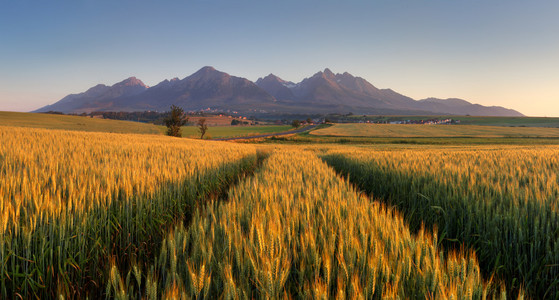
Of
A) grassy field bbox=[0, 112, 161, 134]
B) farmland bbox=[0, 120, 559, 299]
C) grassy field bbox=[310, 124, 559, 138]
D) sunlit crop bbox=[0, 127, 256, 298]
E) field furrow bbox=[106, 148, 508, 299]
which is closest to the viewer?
field furrow bbox=[106, 148, 508, 299]

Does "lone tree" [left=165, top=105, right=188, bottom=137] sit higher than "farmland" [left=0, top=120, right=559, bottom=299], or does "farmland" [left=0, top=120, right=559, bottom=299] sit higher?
"lone tree" [left=165, top=105, right=188, bottom=137]

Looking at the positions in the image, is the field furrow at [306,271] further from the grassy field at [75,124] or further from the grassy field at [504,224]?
the grassy field at [75,124]

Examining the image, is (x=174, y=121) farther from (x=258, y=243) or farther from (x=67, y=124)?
(x=258, y=243)

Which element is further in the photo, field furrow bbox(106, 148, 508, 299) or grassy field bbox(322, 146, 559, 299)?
grassy field bbox(322, 146, 559, 299)

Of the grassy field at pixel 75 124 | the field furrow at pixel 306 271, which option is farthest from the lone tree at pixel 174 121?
the field furrow at pixel 306 271

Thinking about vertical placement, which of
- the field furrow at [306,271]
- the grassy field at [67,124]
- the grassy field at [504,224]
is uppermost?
the grassy field at [67,124]

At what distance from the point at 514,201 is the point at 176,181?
4.90 metres

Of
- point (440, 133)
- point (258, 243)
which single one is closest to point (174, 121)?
point (258, 243)

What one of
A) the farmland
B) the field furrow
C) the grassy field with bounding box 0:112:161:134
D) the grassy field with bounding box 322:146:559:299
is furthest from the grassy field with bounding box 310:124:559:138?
the field furrow

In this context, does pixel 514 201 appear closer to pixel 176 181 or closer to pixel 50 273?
pixel 176 181

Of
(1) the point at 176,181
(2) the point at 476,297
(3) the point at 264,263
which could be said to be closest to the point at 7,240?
(3) the point at 264,263

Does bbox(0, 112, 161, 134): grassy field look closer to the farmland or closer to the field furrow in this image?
the farmland

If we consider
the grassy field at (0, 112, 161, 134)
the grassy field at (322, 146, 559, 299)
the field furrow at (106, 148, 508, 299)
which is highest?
the grassy field at (0, 112, 161, 134)

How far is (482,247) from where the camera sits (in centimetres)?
339
